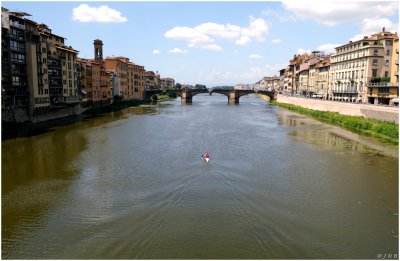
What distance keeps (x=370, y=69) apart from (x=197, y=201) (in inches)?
1958

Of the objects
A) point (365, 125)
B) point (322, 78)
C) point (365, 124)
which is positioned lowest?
point (365, 125)

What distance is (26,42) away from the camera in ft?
130

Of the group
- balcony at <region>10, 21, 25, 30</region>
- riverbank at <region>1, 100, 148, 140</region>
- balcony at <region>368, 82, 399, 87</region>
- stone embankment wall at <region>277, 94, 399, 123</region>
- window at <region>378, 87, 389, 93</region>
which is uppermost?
balcony at <region>10, 21, 25, 30</region>

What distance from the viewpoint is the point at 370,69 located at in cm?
5681

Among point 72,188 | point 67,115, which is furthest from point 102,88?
point 72,188

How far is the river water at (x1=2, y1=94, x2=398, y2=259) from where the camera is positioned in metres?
12.7

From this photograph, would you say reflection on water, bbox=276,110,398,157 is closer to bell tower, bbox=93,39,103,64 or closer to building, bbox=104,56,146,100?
building, bbox=104,56,146,100

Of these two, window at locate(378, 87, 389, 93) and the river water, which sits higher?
window at locate(378, 87, 389, 93)

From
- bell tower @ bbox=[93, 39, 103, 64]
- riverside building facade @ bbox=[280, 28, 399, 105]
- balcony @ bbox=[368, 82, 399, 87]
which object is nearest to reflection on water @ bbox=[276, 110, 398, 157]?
riverside building facade @ bbox=[280, 28, 399, 105]

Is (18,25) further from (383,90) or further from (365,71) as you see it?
(365,71)

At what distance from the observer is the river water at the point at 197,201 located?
12.7m

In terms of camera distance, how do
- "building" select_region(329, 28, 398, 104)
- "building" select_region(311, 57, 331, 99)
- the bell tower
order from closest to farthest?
1. "building" select_region(329, 28, 398, 104)
2. "building" select_region(311, 57, 331, 99)
3. the bell tower

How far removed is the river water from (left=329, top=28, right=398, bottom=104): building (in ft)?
83.6

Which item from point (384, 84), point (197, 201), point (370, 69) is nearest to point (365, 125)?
point (384, 84)
